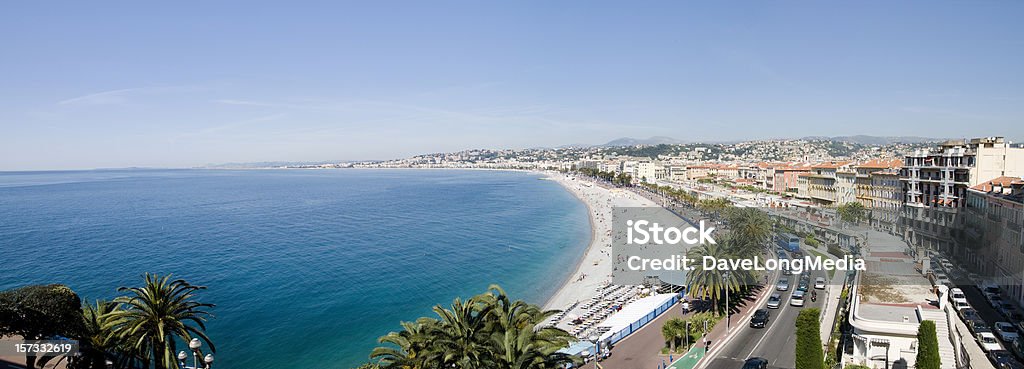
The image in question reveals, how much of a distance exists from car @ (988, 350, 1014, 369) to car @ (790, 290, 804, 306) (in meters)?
8.00

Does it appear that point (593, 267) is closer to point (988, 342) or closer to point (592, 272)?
point (592, 272)

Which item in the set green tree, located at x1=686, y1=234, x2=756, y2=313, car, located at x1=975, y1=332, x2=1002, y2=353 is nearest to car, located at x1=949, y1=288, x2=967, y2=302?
car, located at x1=975, y1=332, x2=1002, y2=353

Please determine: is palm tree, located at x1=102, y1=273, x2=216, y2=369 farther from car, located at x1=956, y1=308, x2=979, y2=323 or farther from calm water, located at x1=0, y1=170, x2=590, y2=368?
car, located at x1=956, y1=308, x2=979, y2=323

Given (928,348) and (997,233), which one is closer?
(928,348)

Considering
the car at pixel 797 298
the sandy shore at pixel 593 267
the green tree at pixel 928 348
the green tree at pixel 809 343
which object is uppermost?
the green tree at pixel 928 348

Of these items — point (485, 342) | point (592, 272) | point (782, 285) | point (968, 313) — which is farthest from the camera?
point (592, 272)

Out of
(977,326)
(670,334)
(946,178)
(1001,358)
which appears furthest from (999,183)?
(670,334)

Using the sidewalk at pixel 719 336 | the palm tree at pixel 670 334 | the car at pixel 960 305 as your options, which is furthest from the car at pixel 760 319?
the car at pixel 960 305

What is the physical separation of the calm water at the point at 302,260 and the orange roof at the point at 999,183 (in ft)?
87.2

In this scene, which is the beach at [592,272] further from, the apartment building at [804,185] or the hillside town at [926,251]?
the apartment building at [804,185]

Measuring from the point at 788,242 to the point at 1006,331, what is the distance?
75.0ft

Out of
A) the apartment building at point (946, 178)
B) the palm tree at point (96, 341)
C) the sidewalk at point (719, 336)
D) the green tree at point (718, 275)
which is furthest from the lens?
the apartment building at point (946, 178)

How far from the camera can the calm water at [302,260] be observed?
3197 cm

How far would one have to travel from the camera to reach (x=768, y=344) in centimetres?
2098
